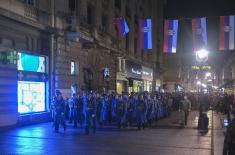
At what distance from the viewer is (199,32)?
2652cm

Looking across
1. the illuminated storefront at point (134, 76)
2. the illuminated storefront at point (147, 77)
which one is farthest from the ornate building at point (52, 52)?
the illuminated storefront at point (147, 77)

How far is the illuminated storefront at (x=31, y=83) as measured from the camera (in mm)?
21812

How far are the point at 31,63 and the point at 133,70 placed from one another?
23.9 meters

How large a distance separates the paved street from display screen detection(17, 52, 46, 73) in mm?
3994

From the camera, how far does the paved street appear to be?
13.4 metres

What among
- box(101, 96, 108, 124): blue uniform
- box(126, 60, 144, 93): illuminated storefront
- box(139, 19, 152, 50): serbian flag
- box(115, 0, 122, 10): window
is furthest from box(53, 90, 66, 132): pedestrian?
box(126, 60, 144, 93): illuminated storefront

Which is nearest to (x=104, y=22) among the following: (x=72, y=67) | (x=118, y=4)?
→ (x=118, y=4)

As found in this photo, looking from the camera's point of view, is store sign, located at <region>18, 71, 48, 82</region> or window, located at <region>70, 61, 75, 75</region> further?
window, located at <region>70, 61, 75, 75</region>

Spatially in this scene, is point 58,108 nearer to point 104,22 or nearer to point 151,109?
point 151,109

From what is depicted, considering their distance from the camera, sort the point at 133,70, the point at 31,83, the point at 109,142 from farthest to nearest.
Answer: the point at 133,70
the point at 31,83
the point at 109,142

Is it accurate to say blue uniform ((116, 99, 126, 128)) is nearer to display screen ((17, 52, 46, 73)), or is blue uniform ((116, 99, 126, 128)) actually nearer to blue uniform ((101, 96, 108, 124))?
blue uniform ((101, 96, 108, 124))

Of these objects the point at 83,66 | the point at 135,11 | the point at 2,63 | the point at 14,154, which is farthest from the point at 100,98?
the point at 135,11

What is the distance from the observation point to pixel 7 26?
20562 millimetres

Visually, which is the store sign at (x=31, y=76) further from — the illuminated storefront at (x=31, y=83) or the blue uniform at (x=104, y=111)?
the blue uniform at (x=104, y=111)
